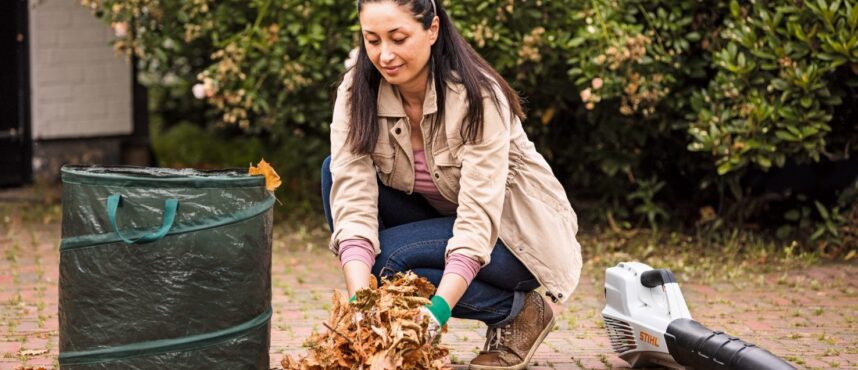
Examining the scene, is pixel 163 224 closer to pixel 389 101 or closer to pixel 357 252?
pixel 357 252

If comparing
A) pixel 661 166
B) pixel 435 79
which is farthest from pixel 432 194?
pixel 661 166

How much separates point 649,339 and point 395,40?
4.45 ft

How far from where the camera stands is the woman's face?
385cm

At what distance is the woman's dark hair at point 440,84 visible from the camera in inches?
158

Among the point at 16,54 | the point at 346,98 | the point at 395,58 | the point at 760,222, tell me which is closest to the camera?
the point at 395,58

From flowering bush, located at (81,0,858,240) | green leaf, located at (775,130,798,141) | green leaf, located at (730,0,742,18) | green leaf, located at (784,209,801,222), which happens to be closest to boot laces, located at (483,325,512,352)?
flowering bush, located at (81,0,858,240)

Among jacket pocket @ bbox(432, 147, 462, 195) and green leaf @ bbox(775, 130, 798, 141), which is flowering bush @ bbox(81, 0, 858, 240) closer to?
green leaf @ bbox(775, 130, 798, 141)

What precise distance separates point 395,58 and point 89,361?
1.31 m

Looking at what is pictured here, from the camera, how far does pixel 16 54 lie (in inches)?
350

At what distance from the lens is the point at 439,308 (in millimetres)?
3693

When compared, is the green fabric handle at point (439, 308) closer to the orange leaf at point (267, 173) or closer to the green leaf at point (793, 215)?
the orange leaf at point (267, 173)

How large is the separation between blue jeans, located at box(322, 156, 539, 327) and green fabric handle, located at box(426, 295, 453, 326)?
0.43 metres

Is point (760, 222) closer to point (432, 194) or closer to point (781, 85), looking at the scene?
point (781, 85)

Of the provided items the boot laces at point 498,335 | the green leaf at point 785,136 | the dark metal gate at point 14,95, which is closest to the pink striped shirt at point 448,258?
the boot laces at point 498,335
